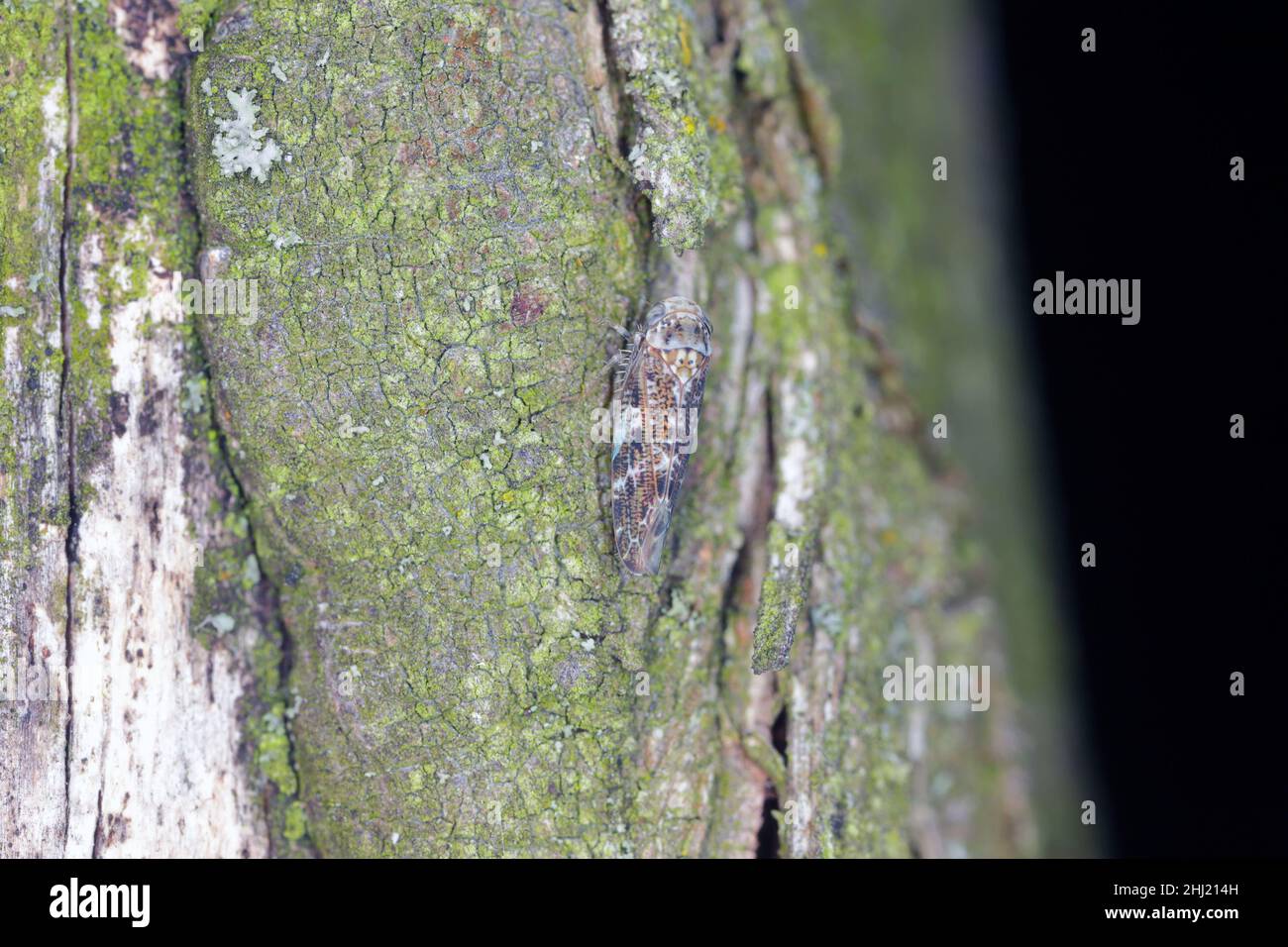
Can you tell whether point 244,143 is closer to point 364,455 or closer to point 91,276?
point 91,276

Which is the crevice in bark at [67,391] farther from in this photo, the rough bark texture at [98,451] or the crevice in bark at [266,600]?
the crevice in bark at [266,600]

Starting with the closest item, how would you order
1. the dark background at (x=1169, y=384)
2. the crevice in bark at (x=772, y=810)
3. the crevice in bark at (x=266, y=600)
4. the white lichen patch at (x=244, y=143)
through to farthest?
1. the white lichen patch at (x=244, y=143)
2. the crevice in bark at (x=266, y=600)
3. the crevice in bark at (x=772, y=810)
4. the dark background at (x=1169, y=384)

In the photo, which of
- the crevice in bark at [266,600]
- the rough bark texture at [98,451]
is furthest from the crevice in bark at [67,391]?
the crevice in bark at [266,600]

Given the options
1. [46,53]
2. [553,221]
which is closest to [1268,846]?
[553,221]

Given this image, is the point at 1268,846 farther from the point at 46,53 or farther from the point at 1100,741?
the point at 46,53

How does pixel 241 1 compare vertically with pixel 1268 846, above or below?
above
